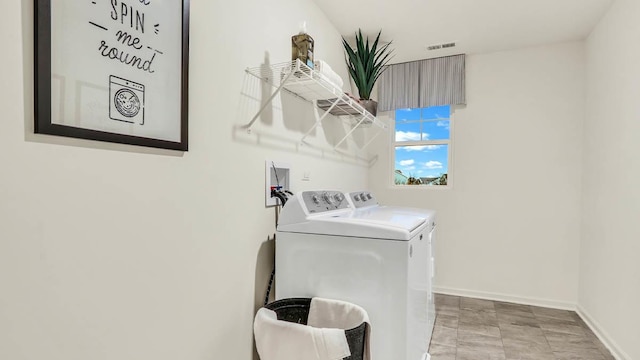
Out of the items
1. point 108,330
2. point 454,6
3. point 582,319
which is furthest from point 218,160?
point 582,319

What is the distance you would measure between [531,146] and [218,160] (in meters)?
3.06

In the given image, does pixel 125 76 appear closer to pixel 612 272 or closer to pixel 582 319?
pixel 612 272

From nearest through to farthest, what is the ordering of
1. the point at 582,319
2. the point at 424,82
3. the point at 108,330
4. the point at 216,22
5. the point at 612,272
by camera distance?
the point at 108,330 → the point at 216,22 → the point at 612,272 → the point at 582,319 → the point at 424,82

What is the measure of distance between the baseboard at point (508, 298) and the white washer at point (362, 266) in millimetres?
1648

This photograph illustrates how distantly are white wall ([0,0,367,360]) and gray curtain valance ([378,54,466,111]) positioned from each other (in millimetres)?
1949

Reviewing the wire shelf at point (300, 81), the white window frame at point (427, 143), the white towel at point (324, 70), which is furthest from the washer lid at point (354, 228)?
the white window frame at point (427, 143)

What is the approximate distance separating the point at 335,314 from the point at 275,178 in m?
0.77

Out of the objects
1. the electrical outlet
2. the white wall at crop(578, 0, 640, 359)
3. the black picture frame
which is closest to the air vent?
the white wall at crop(578, 0, 640, 359)

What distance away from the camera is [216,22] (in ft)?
4.67

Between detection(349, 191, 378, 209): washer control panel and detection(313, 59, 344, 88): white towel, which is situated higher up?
detection(313, 59, 344, 88): white towel

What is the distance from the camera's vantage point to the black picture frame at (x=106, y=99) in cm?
80

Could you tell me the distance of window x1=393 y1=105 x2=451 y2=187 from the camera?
11.8 ft

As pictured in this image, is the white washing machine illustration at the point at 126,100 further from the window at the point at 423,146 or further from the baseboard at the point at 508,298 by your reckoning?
the window at the point at 423,146

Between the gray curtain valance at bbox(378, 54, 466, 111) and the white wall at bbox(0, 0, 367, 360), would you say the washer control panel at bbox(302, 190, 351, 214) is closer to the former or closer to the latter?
the white wall at bbox(0, 0, 367, 360)
